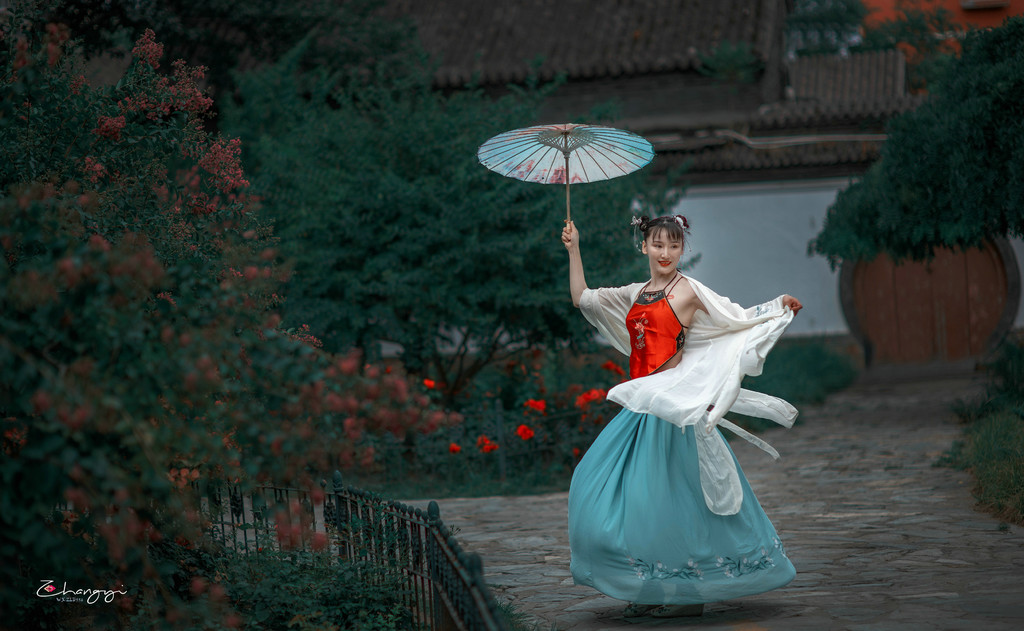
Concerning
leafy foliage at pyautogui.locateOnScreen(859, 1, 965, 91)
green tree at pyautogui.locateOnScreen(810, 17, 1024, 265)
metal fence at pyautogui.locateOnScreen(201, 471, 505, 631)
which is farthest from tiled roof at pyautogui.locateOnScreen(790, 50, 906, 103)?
metal fence at pyautogui.locateOnScreen(201, 471, 505, 631)

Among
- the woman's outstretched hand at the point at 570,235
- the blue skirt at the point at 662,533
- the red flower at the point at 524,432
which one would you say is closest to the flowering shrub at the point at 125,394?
the blue skirt at the point at 662,533

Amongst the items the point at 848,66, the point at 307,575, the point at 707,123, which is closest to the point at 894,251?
the point at 707,123

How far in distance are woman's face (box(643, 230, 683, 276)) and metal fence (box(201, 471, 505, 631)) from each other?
5.19 ft

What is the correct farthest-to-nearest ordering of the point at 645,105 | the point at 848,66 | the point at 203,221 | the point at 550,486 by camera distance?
1. the point at 848,66
2. the point at 645,105
3. the point at 550,486
4. the point at 203,221

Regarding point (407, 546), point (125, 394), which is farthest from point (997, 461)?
point (125, 394)

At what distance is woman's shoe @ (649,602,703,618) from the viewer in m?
4.41

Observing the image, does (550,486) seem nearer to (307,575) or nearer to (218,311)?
(307,575)

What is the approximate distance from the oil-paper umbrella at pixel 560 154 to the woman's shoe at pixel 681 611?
194 centimetres

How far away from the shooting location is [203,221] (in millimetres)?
4672

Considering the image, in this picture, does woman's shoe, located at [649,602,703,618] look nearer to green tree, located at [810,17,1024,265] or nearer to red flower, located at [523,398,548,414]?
red flower, located at [523,398,548,414]

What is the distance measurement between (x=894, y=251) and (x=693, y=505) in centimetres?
688

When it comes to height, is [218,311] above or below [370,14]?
below

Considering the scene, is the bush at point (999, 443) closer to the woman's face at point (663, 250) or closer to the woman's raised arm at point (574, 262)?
the woman's face at point (663, 250)

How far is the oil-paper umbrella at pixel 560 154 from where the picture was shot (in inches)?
195
